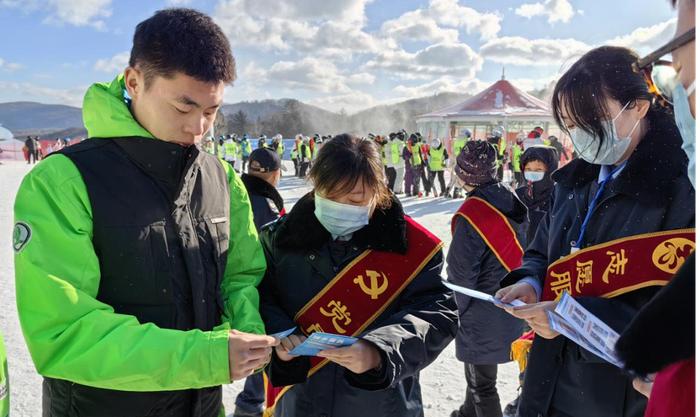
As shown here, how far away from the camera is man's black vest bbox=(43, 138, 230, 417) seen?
A: 140 centimetres

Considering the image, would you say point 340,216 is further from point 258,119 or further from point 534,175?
point 258,119

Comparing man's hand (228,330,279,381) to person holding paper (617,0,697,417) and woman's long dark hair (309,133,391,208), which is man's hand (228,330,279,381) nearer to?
woman's long dark hair (309,133,391,208)

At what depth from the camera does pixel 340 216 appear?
6.19 feet

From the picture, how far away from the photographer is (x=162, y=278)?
4.77 feet

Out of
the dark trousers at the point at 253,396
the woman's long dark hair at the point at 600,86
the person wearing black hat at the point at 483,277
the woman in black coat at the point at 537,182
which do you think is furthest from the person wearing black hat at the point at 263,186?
the woman's long dark hair at the point at 600,86

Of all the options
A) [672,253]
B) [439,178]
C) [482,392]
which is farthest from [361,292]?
[439,178]

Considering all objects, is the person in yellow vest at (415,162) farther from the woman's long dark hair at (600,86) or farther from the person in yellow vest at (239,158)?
the woman's long dark hair at (600,86)

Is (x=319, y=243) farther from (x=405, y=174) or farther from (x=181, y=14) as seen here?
(x=405, y=174)

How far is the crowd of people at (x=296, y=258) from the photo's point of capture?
127 cm

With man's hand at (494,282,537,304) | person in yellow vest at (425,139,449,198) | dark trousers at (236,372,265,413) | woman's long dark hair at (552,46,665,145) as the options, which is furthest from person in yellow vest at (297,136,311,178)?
woman's long dark hair at (552,46,665,145)

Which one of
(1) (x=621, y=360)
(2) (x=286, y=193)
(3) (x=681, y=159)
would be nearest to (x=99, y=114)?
(1) (x=621, y=360)

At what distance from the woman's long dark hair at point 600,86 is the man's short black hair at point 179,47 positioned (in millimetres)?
1270

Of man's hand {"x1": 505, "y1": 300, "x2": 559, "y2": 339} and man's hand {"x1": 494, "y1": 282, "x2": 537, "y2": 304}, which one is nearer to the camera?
man's hand {"x1": 505, "y1": 300, "x2": 559, "y2": 339}

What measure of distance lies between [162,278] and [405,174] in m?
14.5
